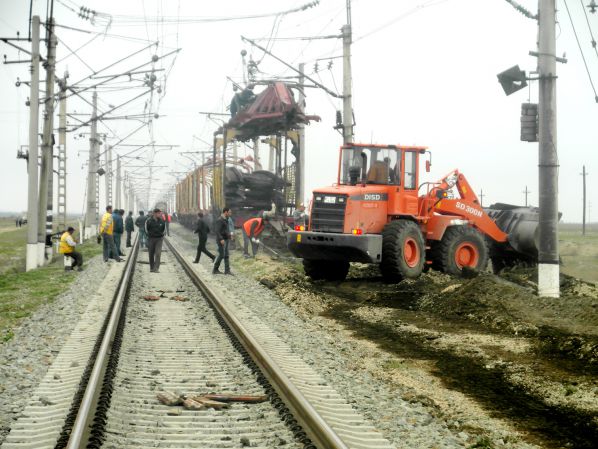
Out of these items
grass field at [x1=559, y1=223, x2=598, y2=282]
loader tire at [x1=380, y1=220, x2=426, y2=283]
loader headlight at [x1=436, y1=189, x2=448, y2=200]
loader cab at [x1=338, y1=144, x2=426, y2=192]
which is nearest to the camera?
loader tire at [x1=380, y1=220, x2=426, y2=283]

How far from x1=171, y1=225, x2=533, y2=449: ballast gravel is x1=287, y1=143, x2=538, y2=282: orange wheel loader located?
10.4ft

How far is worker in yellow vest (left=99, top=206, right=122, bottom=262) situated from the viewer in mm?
21500

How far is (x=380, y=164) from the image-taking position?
53.6ft

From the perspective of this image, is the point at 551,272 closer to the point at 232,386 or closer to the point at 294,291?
the point at 294,291

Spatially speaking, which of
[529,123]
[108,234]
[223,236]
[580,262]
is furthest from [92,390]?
→ [580,262]

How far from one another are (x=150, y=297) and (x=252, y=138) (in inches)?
657

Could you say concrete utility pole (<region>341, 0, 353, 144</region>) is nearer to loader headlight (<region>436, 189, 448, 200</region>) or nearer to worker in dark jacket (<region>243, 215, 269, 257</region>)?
worker in dark jacket (<region>243, 215, 269, 257</region>)

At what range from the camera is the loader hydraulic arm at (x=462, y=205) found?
681 inches

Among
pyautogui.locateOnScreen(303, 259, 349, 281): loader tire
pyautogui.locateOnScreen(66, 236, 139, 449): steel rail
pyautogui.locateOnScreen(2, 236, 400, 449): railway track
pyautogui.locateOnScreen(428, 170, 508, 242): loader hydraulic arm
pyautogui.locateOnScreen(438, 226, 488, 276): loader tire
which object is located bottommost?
pyautogui.locateOnScreen(2, 236, 400, 449): railway track

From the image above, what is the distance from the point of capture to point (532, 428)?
6066mm

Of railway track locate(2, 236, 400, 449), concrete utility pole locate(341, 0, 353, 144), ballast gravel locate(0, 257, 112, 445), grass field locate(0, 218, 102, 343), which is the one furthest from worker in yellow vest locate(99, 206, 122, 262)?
railway track locate(2, 236, 400, 449)

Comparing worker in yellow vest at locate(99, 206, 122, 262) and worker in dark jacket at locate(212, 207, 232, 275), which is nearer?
worker in dark jacket at locate(212, 207, 232, 275)

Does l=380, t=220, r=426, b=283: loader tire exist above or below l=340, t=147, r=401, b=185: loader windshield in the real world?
below

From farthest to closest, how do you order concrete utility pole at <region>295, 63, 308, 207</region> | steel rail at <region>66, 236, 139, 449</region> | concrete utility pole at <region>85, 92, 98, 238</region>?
concrete utility pole at <region>85, 92, 98, 238</region> → concrete utility pole at <region>295, 63, 308, 207</region> → steel rail at <region>66, 236, 139, 449</region>
